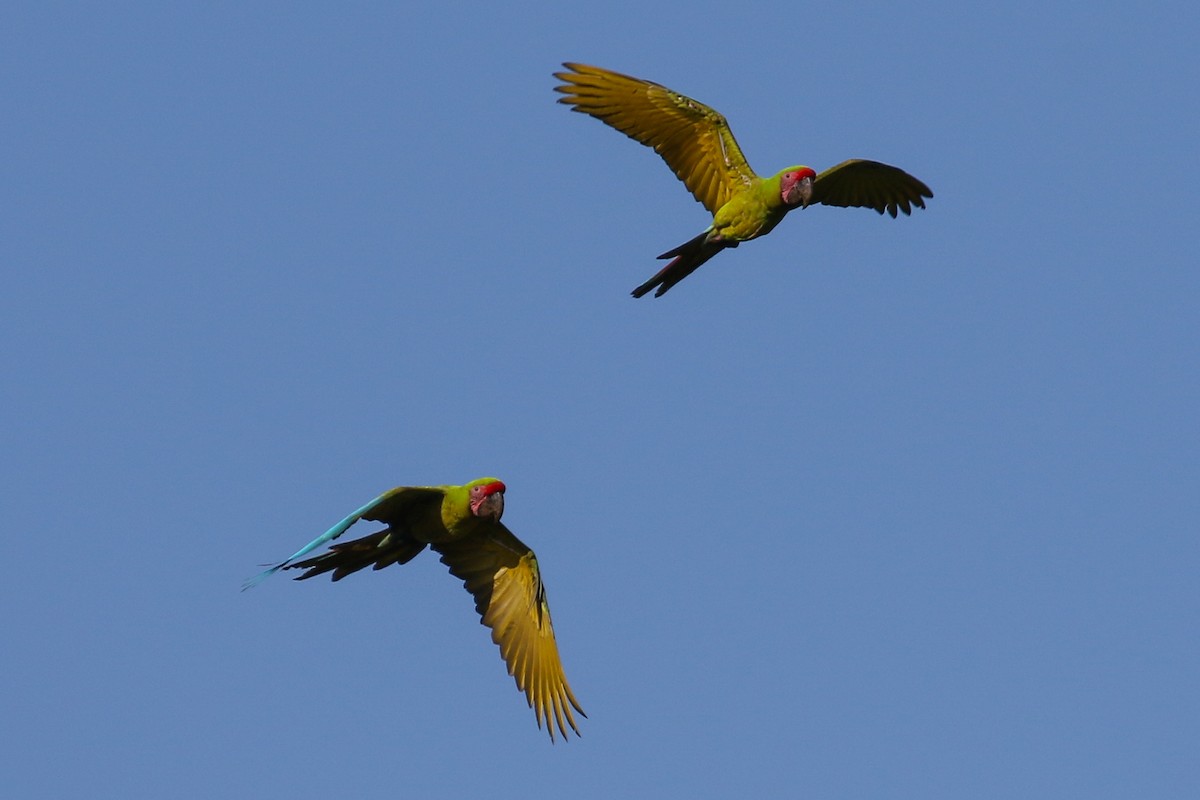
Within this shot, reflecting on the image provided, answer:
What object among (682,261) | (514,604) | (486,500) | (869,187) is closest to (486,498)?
(486,500)

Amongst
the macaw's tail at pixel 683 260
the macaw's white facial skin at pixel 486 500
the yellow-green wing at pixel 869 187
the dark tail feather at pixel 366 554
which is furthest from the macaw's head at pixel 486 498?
the yellow-green wing at pixel 869 187

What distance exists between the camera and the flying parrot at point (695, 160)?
54.5ft

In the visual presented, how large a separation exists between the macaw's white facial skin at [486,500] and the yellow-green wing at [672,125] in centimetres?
392

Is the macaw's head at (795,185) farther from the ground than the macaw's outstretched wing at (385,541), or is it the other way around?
the macaw's head at (795,185)

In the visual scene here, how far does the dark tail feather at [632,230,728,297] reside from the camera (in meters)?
16.6

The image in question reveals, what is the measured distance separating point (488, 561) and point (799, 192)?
15.1 feet

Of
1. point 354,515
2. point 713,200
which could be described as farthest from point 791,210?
point 354,515

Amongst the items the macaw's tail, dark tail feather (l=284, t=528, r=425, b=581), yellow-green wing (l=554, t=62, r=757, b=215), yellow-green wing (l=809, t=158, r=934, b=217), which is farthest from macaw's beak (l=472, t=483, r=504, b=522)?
yellow-green wing (l=809, t=158, r=934, b=217)

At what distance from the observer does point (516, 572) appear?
16.4 m

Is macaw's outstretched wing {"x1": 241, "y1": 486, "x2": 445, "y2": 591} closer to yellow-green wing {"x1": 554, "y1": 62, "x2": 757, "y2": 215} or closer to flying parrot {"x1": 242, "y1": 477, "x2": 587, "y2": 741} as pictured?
flying parrot {"x1": 242, "y1": 477, "x2": 587, "y2": 741}

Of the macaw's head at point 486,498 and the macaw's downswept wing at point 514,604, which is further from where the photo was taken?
the macaw's downswept wing at point 514,604

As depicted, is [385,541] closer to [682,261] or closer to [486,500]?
[486,500]

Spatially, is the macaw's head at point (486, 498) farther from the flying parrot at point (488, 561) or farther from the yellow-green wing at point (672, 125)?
the yellow-green wing at point (672, 125)

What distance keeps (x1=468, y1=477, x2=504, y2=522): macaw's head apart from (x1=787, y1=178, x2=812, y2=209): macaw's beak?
4.02m
